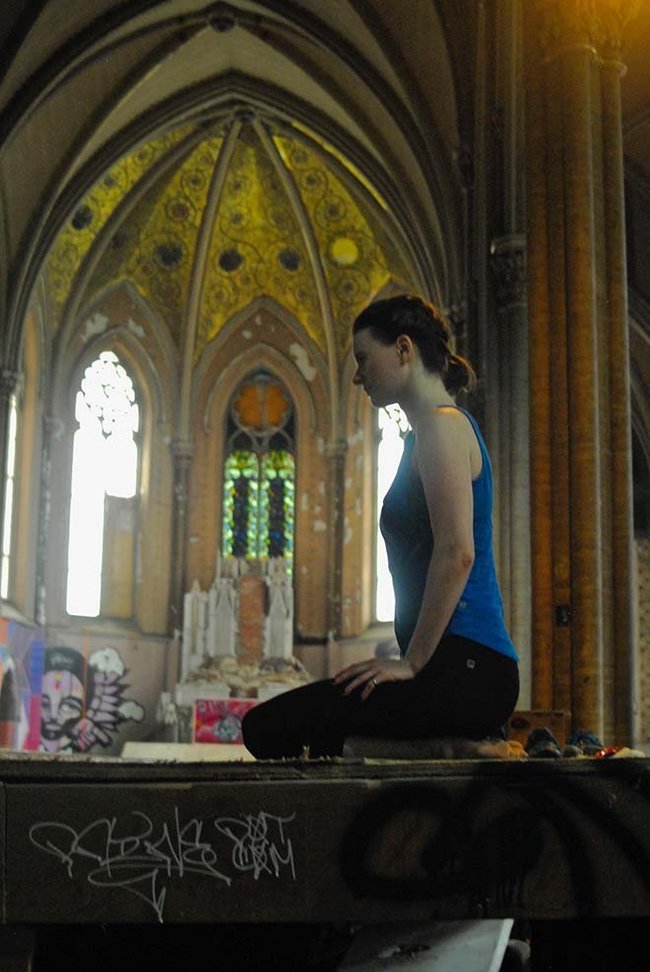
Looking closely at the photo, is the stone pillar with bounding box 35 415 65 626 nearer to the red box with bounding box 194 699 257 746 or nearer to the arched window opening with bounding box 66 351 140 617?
the arched window opening with bounding box 66 351 140 617

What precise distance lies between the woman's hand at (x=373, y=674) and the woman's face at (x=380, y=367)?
2.08ft

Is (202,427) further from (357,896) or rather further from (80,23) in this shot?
(357,896)

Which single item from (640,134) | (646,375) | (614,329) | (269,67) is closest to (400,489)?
(614,329)

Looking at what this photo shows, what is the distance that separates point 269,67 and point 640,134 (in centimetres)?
657

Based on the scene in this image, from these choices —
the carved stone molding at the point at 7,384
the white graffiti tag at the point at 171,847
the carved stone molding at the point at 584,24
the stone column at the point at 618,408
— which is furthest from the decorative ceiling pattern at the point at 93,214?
the white graffiti tag at the point at 171,847

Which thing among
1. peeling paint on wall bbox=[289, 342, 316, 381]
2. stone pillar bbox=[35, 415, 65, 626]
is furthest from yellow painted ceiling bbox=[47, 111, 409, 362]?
stone pillar bbox=[35, 415, 65, 626]

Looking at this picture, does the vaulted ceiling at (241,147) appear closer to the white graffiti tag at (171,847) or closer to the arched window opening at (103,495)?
the arched window opening at (103,495)

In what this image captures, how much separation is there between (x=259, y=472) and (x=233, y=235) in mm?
3827

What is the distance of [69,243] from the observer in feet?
76.6

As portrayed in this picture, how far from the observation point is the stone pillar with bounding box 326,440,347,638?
23.7 m

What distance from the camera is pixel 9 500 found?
21375 millimetres

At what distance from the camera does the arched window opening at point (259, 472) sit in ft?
79.3

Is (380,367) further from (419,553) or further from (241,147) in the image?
(241,147)

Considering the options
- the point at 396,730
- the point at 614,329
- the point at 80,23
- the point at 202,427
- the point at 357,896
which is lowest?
the point at 357,896
